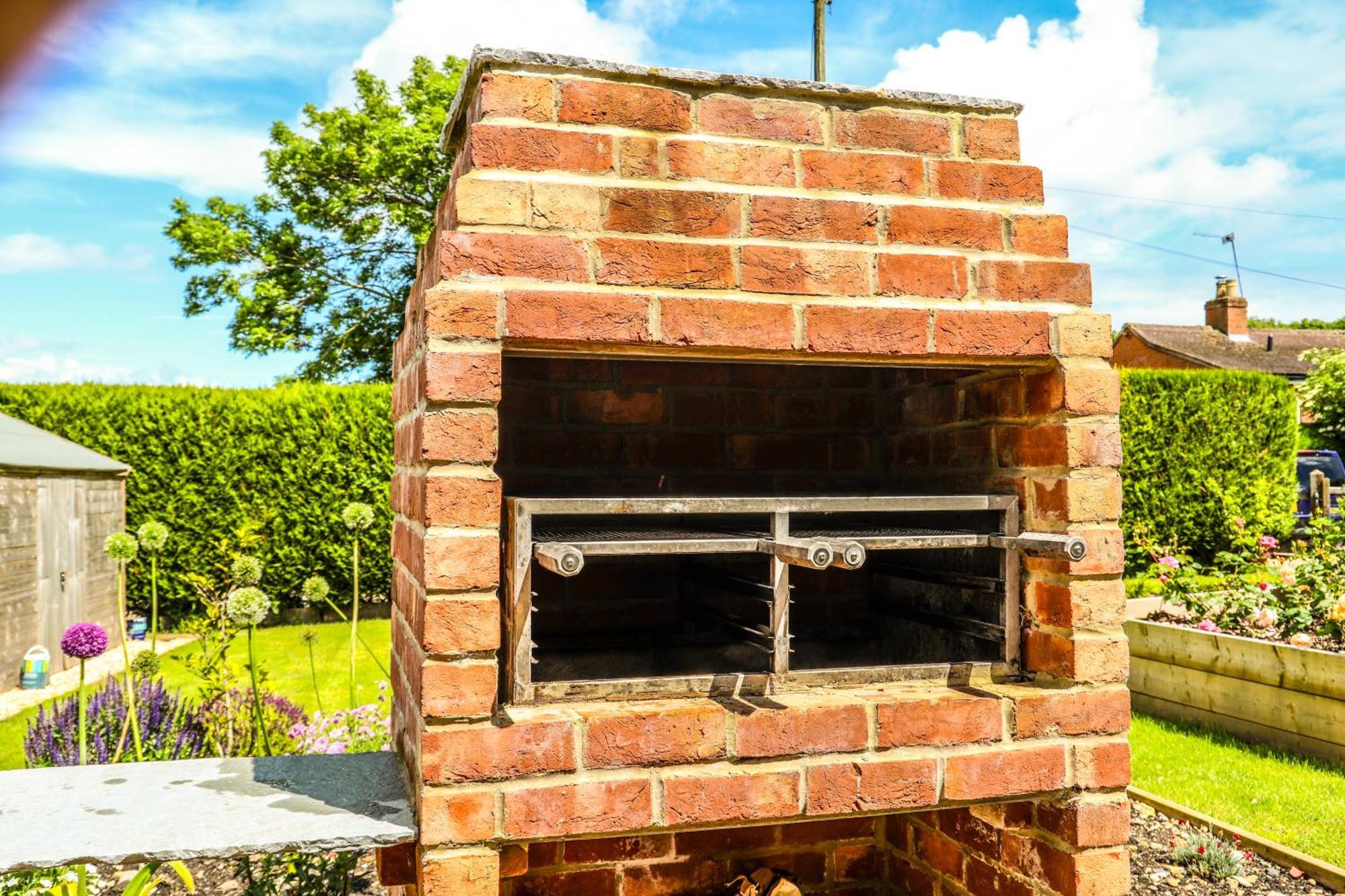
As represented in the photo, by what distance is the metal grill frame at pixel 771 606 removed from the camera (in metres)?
1.82

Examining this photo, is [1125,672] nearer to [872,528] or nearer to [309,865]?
[872,528]

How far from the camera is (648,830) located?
1786 millimetres

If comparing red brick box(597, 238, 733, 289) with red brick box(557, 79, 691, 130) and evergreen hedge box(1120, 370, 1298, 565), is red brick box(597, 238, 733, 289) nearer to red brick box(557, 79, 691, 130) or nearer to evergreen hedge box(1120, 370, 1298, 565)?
red brick box(557, 79, 691, 130)

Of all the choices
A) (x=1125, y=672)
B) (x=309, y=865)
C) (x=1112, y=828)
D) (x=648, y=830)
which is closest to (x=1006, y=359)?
(x=1125, y=672)

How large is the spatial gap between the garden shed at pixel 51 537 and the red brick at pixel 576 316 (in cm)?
659

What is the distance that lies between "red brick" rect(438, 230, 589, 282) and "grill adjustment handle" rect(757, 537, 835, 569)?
2.11ft

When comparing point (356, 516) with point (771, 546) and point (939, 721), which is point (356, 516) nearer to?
point (771, 546)

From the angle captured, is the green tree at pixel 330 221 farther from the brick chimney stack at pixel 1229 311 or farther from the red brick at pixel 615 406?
the brick chimney stack at pixel 1229 311

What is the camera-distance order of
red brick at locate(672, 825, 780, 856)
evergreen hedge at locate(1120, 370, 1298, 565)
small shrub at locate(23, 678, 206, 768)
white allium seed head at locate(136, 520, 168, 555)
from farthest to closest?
evergreen hedge at locate(1120, 370, 1298, 565) → white allium seed head at locate(136, 520, 168, 555) → small shrub at locate(23, 678, 206, 768) → red brick at locate(672, 825, 780, 856)

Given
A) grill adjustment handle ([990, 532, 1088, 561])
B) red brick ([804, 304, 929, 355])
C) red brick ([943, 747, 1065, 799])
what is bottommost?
red brick ([943, 747, 1065, 799])

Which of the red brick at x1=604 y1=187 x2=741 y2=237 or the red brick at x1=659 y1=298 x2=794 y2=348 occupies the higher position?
the red brick at x1=604 y1=187 x2=741 y2=237

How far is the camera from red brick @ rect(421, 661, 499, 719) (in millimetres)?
1705

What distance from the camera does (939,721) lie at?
6.36ft

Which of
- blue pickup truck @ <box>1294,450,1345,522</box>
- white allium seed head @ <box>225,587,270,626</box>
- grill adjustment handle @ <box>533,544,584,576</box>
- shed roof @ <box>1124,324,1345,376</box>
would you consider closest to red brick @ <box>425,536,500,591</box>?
grill adjustment handle @ <box>533,544,584,576</box>
